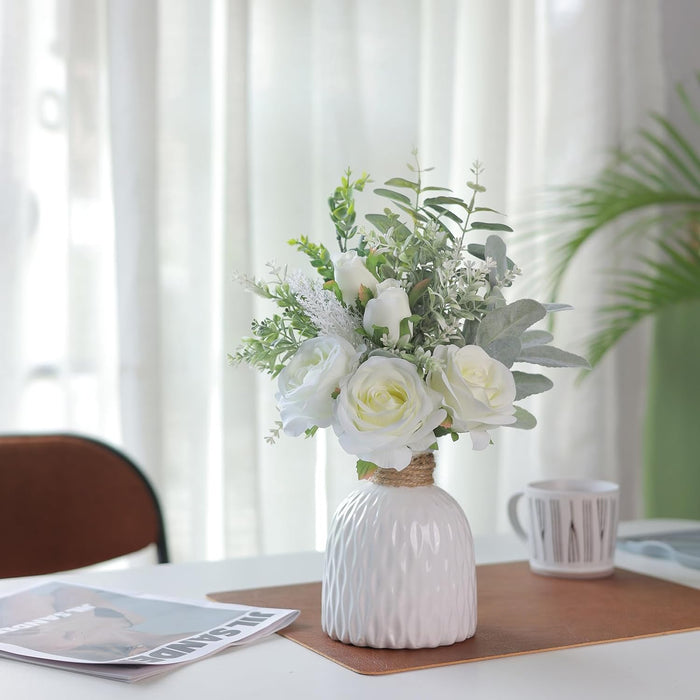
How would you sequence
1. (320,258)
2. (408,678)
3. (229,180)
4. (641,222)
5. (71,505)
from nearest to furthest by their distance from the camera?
1. (408,678)
2. (320,258)
3. (71,505)
4. (229,180)
5. (641,222)

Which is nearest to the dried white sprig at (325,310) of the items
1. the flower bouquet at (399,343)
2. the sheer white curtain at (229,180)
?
the flower bouquet at (399,343)

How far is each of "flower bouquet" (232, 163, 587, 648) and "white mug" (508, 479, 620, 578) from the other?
24cm

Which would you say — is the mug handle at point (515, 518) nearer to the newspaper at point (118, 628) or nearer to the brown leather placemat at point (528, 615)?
the brown leather placemat at point (528, 615)

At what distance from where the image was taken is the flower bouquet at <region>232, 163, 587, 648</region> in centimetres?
71

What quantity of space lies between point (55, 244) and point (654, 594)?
49.6 inches

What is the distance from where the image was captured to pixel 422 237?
75 centimetres

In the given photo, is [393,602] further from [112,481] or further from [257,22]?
[257,22]

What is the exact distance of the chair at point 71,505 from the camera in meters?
1.33

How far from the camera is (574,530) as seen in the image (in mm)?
986

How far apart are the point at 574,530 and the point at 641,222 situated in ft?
4.64

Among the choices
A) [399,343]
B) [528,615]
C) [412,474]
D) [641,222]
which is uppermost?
[641,222]

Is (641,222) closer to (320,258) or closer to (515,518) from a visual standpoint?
(515,518)

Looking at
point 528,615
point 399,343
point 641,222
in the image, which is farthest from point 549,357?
point 641,222

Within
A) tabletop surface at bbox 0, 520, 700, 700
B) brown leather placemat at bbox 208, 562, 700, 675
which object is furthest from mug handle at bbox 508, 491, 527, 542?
tabletop surface at bbox 0, 520, 700, 700
